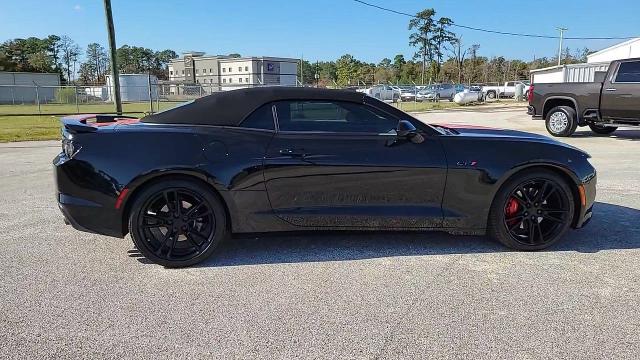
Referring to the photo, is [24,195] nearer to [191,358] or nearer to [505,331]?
[191,358]

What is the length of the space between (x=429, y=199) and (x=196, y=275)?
1955mm

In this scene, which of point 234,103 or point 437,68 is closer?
point 234,103

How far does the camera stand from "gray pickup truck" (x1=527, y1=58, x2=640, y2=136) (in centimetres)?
1173

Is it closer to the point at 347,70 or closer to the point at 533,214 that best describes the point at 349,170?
the point at 533,214

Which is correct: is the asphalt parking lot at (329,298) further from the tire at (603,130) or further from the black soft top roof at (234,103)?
the tire at (603,130)

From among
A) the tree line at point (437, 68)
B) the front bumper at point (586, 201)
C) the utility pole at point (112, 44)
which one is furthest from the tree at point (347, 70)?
the front bumper at point (586, 201)

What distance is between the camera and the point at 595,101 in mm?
12297

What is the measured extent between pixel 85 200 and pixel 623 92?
40.4 feet

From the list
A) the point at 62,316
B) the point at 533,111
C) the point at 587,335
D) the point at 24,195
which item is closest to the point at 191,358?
the point at 62,316

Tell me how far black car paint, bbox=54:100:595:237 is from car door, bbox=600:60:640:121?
926cm

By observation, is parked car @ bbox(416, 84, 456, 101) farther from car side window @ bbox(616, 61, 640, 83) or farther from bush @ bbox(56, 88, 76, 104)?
bush @ bbox(56, 88, 76, 104)

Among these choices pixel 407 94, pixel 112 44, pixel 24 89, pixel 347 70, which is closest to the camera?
pixel 112 44

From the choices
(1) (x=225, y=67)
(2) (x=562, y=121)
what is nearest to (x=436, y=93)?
(2) (x=562, y=121)

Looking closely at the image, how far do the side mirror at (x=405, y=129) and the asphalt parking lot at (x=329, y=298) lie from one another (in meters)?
1.02
